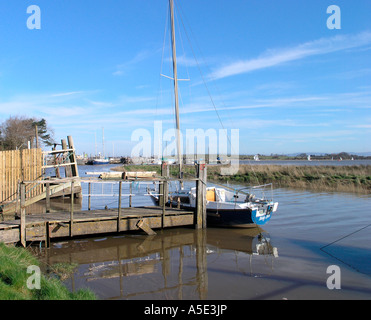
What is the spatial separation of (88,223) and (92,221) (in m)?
0.17

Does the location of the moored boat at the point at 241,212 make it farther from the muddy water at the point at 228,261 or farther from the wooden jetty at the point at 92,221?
the wooden jetty at the point at 92,221

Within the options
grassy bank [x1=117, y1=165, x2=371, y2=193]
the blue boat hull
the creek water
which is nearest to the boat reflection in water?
the creek water

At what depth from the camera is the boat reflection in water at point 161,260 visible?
8141 mm

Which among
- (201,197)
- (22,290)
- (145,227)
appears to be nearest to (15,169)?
(145,227)

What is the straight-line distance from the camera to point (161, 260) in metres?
→ 10.5

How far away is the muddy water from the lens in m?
7.96

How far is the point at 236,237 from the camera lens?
1379 cm

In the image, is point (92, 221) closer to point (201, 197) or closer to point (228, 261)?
point (201, 197)

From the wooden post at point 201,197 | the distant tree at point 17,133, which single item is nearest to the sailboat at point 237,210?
the wooden post at point 201,197

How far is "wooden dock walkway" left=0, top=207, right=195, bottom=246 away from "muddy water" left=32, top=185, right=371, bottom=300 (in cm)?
44

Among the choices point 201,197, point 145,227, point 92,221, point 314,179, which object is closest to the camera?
point 92,221

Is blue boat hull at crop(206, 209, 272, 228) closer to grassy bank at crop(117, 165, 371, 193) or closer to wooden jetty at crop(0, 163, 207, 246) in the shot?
wooden jetty at crop(0, 163, 207, 246)

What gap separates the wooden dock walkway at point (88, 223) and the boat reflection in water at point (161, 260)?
1.40 feet

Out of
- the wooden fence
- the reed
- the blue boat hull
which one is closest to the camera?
the blue boat hull
